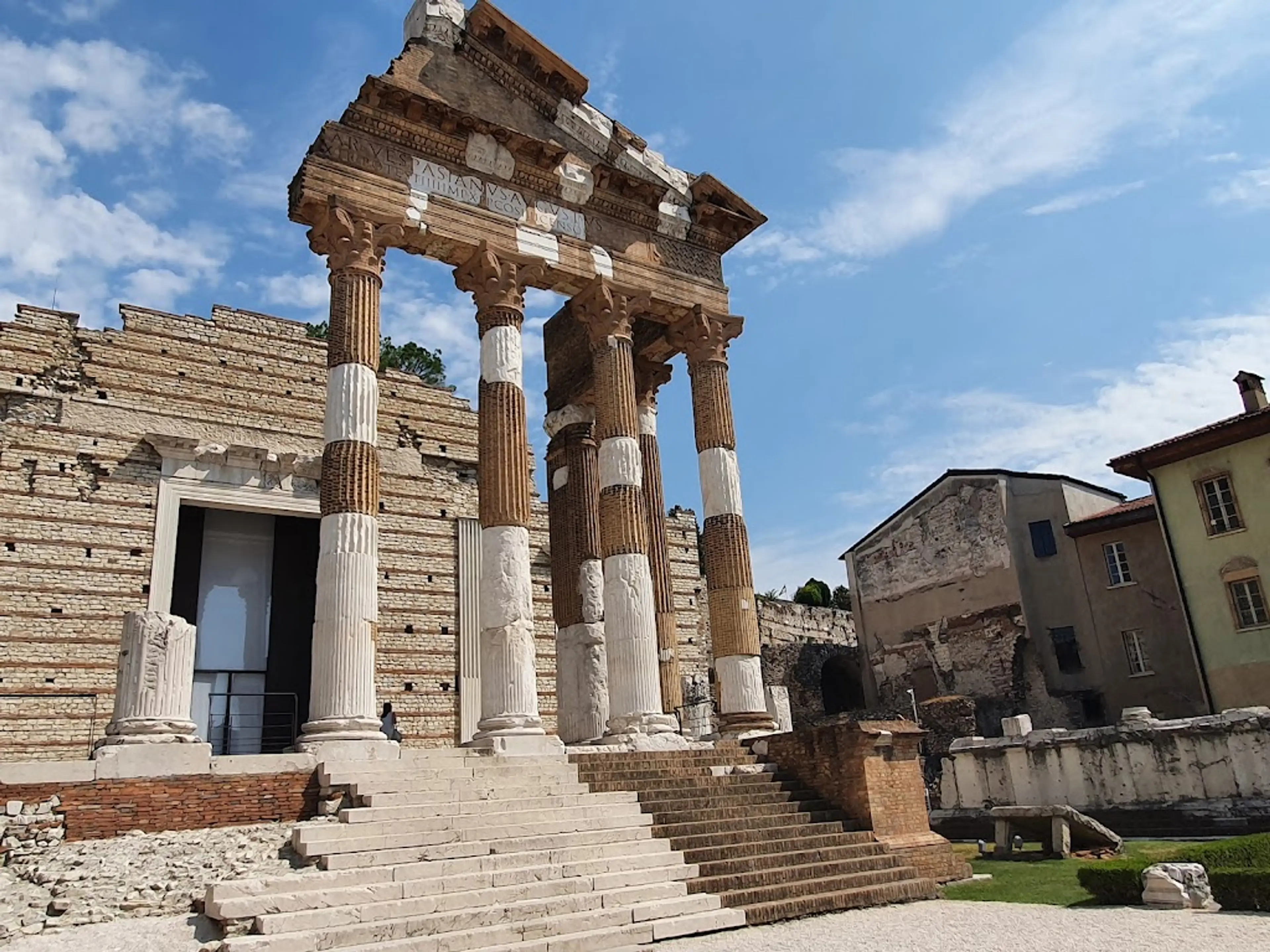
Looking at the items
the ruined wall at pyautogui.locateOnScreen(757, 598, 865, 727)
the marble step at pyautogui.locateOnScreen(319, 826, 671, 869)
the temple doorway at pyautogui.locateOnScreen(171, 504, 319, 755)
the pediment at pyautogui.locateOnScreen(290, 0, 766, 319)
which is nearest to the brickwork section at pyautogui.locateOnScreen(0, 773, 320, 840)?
the marble step at pyautogui.locateOnScreen(319, 826, 671, 869)

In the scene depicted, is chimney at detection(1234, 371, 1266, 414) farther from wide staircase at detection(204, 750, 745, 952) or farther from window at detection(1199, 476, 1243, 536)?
wide staircase at detection(204, 750, 745, 952)

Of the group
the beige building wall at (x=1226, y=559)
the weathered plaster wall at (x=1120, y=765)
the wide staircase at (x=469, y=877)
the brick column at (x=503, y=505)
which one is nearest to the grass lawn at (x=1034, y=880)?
the weathered plaster wall at (x=1120, y=765)

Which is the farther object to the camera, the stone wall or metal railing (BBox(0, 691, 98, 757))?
the stone wall

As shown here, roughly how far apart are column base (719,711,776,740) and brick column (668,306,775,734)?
0.01m

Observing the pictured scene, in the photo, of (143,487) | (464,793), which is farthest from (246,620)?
(464,793)

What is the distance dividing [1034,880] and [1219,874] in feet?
8.81

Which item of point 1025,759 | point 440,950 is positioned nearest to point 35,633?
point 440,950

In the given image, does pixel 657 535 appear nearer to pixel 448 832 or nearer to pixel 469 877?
pixel 448 832

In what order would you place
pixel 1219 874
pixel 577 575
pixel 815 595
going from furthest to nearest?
pixel 815 595 < pixel 577 575 < pixel 1219 874

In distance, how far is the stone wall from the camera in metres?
16.5

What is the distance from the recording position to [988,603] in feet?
99.4

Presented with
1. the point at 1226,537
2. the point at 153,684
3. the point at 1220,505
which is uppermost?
the point at 1220,505

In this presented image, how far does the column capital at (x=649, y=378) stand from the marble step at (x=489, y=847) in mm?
10069

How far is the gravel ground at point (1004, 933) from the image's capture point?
7496 mm
